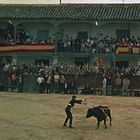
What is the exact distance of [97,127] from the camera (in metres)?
22.6

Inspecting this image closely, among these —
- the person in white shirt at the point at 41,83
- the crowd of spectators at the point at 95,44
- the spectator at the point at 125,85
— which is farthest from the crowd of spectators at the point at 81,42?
the person in white shirt at the point at 41,83

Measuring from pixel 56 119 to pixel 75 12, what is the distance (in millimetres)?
23014

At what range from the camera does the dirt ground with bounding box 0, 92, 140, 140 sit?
67.6ft

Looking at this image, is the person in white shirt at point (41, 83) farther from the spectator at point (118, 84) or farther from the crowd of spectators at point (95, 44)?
the crowd of spectators at point (95, 44)

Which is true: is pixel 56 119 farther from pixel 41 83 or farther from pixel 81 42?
pixel 81 42

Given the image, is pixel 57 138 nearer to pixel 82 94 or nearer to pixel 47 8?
pixel 82 94

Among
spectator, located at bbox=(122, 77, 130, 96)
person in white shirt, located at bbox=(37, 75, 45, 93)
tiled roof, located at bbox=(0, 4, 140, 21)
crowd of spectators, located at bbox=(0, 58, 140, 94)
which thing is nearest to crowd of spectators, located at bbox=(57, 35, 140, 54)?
tiled roof, located at bbox=(0, 4, 140, 21)

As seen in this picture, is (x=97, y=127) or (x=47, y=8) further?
(x=47, y=8)

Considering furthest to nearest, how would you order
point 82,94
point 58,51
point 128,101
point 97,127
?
1. point 58,51
2. point 82,94
3. point 128,101
4. point 97,127

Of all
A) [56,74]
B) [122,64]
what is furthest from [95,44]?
[56,74]

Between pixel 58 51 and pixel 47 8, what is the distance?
5946 mm

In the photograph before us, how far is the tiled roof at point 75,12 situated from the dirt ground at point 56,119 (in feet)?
35.9

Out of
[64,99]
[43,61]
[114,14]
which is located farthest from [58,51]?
[64,99]

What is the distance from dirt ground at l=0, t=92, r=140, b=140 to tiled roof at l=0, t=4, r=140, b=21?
431 inches
